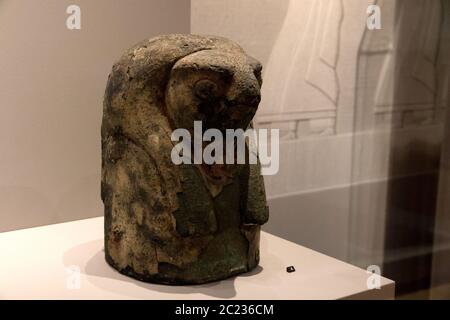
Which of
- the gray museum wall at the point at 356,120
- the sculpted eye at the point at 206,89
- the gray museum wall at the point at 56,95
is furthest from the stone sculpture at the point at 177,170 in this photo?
the gray museum wall at the point at 356,120

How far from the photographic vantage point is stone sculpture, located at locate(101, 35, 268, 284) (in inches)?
60.1

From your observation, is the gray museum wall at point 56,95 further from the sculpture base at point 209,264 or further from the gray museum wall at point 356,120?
the sculpture base at point 209,264

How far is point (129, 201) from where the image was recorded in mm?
1640

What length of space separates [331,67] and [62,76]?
3.58 ft

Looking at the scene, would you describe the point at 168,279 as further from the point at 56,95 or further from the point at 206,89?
the point at 56,95

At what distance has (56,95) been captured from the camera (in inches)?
83.9

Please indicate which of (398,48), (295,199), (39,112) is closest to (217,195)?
(39,112)

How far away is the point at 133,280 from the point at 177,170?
0.32 metres

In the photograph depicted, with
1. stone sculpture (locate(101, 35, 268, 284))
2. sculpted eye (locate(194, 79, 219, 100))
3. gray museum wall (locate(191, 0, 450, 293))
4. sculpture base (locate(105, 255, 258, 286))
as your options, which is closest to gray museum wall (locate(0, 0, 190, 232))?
gray museum wall (locate(191, 0, 450, 293))

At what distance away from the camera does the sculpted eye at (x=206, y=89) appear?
1507mm

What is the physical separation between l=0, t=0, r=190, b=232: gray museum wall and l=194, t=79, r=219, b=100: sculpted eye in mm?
771

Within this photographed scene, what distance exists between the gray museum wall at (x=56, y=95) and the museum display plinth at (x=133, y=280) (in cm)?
23

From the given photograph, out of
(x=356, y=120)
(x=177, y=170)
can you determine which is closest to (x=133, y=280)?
(x=177, y=170)

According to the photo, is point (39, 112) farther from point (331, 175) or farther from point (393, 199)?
point (393, 199)
